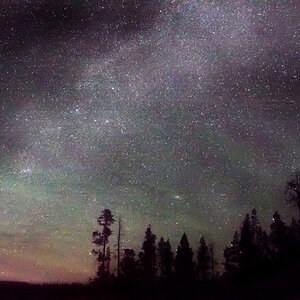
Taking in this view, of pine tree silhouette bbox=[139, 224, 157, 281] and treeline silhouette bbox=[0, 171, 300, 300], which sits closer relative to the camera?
treeline silhouette bbox=[0, 171, 300, 300]

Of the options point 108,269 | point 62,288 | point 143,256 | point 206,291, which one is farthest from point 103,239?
point 206,291

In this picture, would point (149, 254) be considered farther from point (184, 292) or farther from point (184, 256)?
point (184, 292)


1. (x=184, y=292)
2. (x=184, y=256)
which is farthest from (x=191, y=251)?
(x=184, y=292)

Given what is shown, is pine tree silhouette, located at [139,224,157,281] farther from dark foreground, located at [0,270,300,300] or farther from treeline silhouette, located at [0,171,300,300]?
dark foreground, located at [0,270,300,300]

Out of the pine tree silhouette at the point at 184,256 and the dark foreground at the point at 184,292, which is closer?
the dark foreground at the point at 184,292

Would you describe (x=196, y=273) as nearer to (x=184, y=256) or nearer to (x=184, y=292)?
(x=184, y=256)

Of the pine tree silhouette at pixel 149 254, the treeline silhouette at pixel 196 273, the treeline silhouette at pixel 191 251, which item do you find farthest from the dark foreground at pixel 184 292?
the pine tree silhouette at pixel 149 254

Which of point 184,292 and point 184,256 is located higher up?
point 184,256

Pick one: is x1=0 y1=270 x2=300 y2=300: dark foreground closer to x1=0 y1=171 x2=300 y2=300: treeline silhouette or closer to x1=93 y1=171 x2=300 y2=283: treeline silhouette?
x1=0 y1=171 x2=300 y2=300: treeline silhouette

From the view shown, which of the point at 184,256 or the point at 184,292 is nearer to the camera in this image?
the point at 184,292

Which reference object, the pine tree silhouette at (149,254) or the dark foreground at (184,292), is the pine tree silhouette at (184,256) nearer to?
the pine tree silhouette at (149,254)

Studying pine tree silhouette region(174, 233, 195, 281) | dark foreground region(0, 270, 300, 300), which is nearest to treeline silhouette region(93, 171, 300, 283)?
pine tree silhouette region(174, 233, 195, 281)

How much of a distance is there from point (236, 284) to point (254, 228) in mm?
61985

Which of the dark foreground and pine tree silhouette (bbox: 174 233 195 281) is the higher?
pine tree silhouette (bbox: 174 233 195 281)
